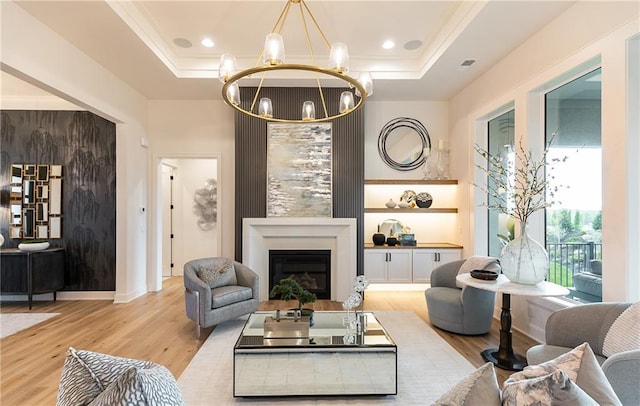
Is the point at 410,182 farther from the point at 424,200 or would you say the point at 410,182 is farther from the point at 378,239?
the point at 378,239

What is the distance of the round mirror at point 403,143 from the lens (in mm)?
5855

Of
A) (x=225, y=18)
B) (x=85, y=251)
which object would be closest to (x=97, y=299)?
(x=85, y=251)

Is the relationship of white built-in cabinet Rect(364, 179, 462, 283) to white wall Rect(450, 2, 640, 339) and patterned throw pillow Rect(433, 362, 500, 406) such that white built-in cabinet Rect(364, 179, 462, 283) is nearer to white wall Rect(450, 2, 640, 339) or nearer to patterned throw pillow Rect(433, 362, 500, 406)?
white wall Rect(450, 2, 640, 339)

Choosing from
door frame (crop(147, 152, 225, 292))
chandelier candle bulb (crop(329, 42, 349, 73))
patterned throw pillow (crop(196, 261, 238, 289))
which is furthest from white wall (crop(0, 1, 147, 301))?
chandelier candle bulb (crop(329, 42, 349, 73))

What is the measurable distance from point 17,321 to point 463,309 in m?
5.48

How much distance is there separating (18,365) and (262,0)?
13.9 feet

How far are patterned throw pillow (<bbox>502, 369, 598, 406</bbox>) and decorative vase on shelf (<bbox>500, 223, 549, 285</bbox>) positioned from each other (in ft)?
7.24

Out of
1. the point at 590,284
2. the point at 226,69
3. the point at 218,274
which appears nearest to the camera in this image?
the point at 226,69

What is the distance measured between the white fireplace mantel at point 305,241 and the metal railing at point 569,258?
258 centimetres

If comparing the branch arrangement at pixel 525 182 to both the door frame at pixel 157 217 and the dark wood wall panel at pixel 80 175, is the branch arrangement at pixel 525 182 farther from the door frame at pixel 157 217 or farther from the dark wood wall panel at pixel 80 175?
the dark wood wall panel at pixel 80 175

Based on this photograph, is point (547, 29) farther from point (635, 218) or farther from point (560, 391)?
point (560, 391)

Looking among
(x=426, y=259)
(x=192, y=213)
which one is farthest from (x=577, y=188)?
(x=192, y=213)

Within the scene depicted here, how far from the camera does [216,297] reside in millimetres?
3740

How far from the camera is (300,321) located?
10.1ft
